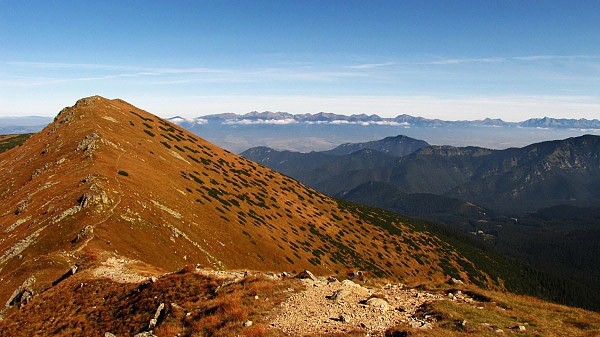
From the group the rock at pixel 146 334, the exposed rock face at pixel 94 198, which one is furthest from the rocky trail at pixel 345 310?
the exposed rock face at pixel 94 198

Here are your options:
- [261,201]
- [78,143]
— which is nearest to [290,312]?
[78,143]

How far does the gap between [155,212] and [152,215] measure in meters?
1.44

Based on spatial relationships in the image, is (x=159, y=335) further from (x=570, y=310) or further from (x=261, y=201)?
(x=261, y=201)

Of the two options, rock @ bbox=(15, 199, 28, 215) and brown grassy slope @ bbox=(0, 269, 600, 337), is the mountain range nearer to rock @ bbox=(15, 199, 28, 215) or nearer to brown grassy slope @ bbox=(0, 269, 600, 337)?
brown grassy slope @ bbox=(0, 269, 600, 337)

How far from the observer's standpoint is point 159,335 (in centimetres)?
1900

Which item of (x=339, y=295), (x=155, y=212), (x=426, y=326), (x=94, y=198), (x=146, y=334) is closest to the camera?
(x=426, y=326)

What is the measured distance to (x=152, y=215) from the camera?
50.4 meters

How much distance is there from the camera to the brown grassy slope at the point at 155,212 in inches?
1582

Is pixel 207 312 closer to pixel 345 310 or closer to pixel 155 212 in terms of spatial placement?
pixel 345 310

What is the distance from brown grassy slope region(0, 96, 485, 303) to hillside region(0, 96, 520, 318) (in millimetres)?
249

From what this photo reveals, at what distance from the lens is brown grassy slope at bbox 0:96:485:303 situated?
40188 mm

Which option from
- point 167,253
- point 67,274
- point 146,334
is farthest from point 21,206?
point 146,334

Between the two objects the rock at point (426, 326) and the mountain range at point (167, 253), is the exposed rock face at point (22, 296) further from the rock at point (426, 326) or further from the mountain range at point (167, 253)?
the rock at point (426, 326)

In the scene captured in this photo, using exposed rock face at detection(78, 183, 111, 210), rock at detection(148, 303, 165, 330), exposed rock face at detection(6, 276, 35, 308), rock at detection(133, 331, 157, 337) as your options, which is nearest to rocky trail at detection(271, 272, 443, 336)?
rock at detection(133, 331, 157, 337)
